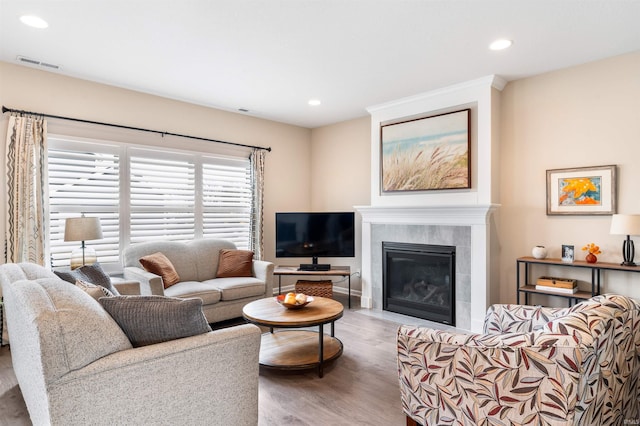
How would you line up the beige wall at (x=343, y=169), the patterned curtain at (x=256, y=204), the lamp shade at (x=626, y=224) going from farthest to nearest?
the beige wall at (x=343, y=169) → the patterned curtain at (x=256, y=204) → the lamp shade at (x=626, y=224)

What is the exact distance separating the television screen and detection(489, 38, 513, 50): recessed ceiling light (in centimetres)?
276

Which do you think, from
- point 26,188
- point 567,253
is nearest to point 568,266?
point 567,253

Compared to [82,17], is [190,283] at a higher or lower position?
lower

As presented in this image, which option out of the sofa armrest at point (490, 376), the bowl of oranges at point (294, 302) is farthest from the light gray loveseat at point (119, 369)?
the bowl of oranges at point (294, 302)

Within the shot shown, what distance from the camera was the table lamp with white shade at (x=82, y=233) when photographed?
351 cm

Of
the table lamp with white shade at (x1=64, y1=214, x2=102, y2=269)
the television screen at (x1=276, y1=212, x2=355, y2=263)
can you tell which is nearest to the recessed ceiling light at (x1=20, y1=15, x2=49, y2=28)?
the table lamp with white shade at (x1=64, y1=214, x2=102, y2=269)

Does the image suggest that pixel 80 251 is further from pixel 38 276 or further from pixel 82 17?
pixel 82 17

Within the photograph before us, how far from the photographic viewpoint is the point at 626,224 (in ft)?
10.2

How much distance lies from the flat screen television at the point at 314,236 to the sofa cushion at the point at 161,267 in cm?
159

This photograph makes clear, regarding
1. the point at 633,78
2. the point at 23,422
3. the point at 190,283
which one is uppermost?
the point at 633,78

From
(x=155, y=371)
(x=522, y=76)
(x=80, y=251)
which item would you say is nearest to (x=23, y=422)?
(x=155, y=371)

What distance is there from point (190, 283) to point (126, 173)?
1535 mm

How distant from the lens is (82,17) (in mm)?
2766

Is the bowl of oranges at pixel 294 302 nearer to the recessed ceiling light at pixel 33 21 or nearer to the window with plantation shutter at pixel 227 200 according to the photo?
the window with plantation shutter at pixel 227 200
